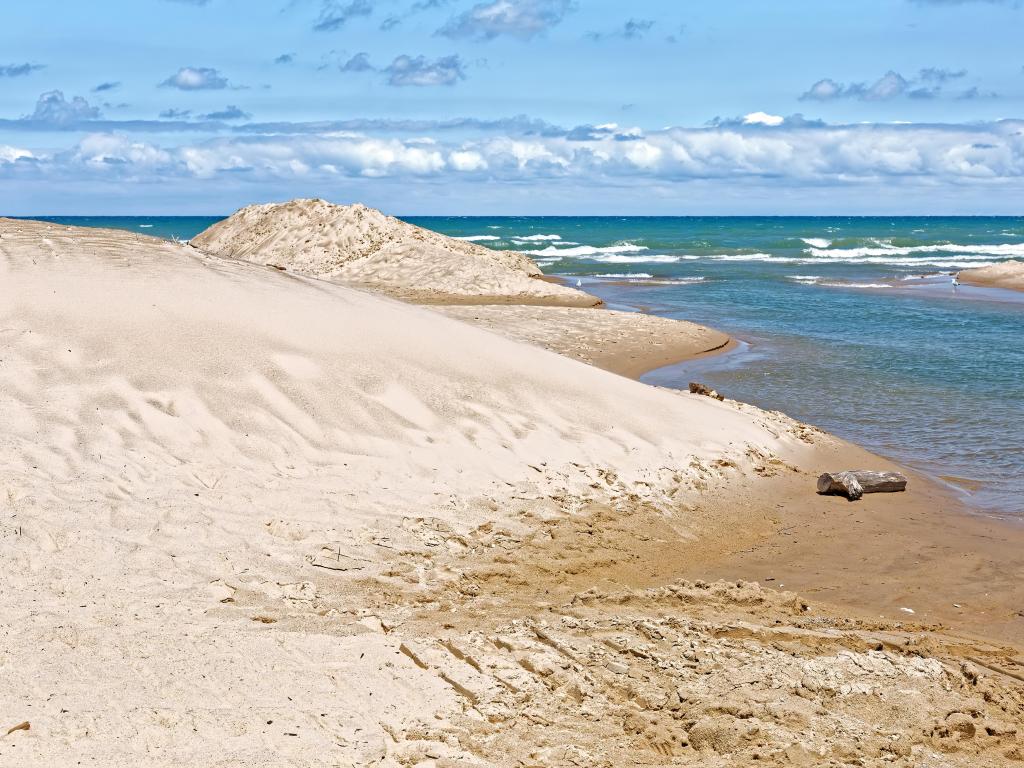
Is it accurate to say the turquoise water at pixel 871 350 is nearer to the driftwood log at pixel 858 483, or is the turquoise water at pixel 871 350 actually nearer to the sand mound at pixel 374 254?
the driftwood log at pixel 858 483

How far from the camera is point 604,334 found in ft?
74.8

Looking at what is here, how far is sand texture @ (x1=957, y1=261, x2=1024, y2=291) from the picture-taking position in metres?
42.4

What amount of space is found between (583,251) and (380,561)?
201 ft

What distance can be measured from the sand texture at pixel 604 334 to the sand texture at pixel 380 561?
8.16 meters

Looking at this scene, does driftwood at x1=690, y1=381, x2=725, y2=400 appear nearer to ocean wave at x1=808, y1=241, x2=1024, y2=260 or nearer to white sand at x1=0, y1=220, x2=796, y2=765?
white sand at x1=0, y1=220, x2=796, y2=765

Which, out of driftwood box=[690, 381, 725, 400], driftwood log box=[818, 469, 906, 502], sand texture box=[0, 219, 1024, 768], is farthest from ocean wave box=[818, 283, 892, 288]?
driftwood log box=[818, 469, 906, 502]

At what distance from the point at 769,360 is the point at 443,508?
13.8m

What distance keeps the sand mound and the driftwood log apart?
1939cm

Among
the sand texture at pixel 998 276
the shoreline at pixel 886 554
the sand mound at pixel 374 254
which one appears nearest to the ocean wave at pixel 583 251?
the sand mound at pixel 374 254

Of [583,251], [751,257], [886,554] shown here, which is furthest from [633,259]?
[886,554]

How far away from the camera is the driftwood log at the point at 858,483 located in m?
10.3

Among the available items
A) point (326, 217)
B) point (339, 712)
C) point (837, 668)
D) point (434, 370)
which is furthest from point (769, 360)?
point (326, 217)

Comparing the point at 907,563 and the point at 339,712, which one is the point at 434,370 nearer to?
the point at 907,563

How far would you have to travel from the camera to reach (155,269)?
1129 centimetres
